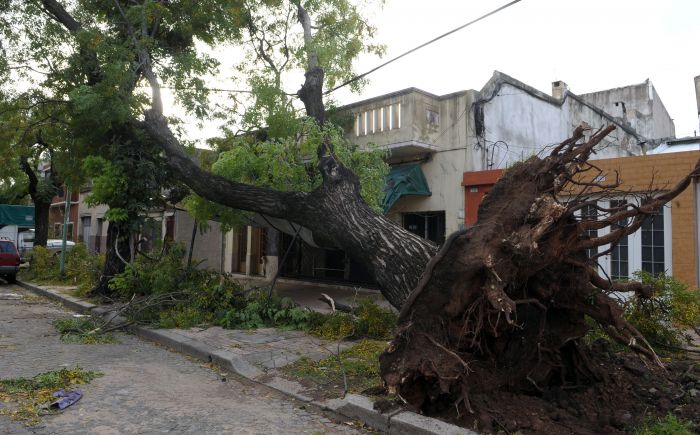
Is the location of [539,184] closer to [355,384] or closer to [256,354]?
[355,384]

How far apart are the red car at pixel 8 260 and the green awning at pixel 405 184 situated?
1452 cm

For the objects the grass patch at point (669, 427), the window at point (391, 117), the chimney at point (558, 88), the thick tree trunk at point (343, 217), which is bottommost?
the grass patch at point (669, 427)

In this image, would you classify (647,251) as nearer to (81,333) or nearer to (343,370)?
(343,370)

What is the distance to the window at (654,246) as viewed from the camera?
9.62 meters

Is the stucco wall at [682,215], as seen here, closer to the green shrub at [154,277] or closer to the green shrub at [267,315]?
the green shrub at [267,315]

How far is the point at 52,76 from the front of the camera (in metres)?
12.6

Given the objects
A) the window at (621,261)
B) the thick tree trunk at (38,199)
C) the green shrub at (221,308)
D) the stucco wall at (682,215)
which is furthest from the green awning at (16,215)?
the stucco wall at (682,215)

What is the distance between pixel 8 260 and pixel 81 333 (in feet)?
41.6

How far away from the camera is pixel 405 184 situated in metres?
12.4

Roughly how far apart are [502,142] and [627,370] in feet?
28.3

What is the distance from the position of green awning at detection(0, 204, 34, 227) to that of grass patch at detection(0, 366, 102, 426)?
70.5 feet

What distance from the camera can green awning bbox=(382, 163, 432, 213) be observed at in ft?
40.0

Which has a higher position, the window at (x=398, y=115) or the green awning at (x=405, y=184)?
the window at (x=398, y=115)

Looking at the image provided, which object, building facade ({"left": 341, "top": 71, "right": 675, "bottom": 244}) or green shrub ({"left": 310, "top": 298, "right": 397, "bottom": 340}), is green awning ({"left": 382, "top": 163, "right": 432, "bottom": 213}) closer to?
building facade ({"left": 341, "top": 71, "right": 675, "bottom": 244})
